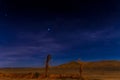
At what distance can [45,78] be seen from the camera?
50.0 metres

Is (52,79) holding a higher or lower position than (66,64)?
lower

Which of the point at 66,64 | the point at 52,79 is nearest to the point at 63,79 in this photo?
the point at 52,79

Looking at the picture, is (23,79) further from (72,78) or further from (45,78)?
(72,78)

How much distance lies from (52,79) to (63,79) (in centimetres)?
193

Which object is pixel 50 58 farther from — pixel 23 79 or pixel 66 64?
pixel 66 64

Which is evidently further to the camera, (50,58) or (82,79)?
(50,58)

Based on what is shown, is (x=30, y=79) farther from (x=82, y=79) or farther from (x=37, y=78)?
(x=82, y=79)

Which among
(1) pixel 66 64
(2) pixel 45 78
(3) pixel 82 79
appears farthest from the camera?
(1) pixel 66 64

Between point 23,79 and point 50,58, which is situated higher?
point 50,58

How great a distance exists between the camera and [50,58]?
52219mm

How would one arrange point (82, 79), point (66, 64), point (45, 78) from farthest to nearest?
1. point (66, 64)
2. point (45, 78)
3. point (82, 79)

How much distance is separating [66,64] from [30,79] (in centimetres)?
9775

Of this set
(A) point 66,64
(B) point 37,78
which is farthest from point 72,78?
(A) point 66,64

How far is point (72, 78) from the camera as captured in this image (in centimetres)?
5084
